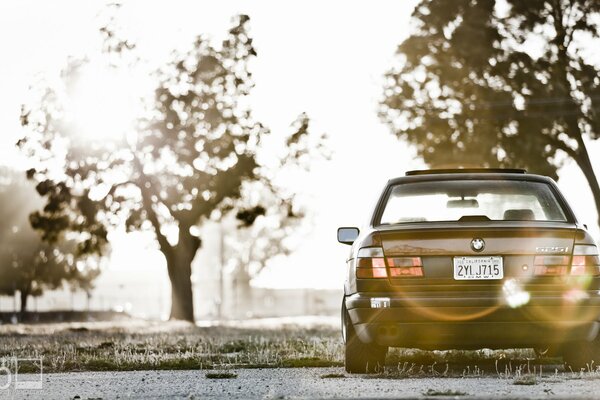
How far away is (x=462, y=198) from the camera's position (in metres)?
10.1

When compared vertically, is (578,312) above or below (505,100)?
below

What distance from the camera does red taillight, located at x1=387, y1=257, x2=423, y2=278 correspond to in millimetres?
9102

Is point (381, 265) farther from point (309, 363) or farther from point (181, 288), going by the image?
point (181, 288)

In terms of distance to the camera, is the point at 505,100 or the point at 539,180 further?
the point at 505,100

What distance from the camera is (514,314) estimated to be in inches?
353

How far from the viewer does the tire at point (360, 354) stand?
9.56 meters

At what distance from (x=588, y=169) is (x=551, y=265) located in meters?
24.3

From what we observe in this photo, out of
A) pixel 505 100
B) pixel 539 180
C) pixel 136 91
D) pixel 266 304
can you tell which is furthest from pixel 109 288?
pixel 539 180

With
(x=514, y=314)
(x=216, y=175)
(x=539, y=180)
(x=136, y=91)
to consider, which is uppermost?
(x=136, y=91)

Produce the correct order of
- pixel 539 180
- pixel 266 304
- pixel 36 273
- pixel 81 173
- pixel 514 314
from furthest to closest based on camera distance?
pixel 266 304 → pixel 36 273 → pixel 81 173 → pixel 539 180 → pixel 514 314

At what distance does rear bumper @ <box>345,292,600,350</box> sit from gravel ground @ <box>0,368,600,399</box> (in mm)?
324

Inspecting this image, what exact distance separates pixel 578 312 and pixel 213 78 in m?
31.0

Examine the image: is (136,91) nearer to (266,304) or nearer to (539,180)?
(539,180)

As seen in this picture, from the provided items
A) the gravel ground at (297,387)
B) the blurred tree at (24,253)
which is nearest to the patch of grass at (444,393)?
the gravel ground at (297,387)
